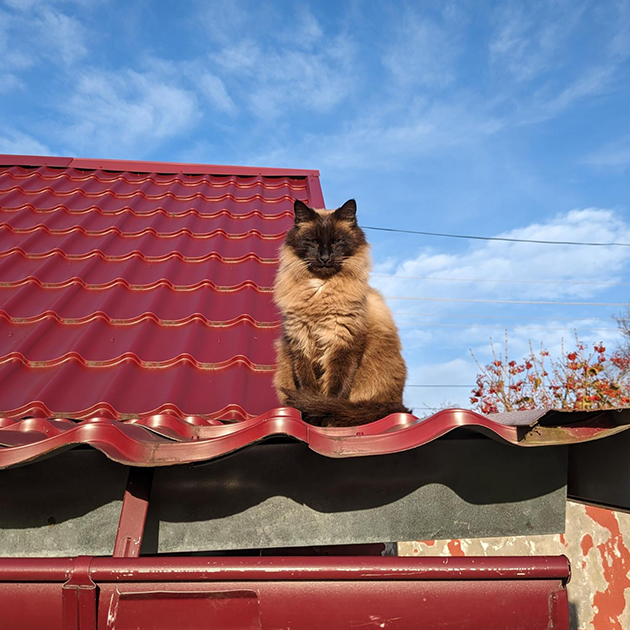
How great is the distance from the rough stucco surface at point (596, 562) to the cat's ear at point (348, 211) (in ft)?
7.72

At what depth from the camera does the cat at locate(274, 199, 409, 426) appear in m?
3.09

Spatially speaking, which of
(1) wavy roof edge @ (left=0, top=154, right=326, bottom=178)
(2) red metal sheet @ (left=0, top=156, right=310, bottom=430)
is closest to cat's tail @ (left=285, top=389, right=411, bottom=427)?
(2) red metal sheet @ (left=0, top=156, right=310, bottom=430)

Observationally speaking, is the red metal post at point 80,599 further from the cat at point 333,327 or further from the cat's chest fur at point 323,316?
the cat's chest fur at point 323,316

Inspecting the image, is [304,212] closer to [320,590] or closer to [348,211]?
[348,211]

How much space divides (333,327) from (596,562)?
295 cm

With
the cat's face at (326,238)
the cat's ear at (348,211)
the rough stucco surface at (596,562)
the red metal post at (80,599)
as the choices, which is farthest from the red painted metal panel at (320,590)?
the rough stucco surface at (596,562)

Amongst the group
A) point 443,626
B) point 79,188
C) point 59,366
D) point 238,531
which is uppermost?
point 79,188

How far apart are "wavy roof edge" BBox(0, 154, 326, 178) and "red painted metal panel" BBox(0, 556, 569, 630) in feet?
17.7

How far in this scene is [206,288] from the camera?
4137 mm

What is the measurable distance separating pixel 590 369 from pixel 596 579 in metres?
3.28

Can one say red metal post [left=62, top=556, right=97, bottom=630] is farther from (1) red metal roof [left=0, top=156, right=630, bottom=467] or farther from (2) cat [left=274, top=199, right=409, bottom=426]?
(2) cat [left=274, top=199, right=409, bottom=426]

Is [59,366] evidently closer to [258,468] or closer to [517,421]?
[258,468]

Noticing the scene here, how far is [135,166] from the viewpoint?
6.60 metres

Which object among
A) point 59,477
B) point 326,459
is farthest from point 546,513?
point 59,477
